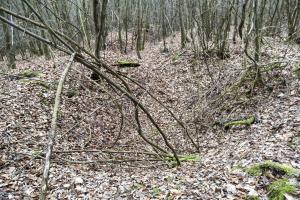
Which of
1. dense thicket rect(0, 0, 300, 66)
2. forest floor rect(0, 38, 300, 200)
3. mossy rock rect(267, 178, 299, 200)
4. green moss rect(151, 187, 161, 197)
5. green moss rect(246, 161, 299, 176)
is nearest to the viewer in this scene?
mossy rock rect(267, 178, 299, 200)

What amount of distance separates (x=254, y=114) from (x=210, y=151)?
1636 mm

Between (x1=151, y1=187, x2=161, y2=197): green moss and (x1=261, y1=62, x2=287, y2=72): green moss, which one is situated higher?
(x1=261, y1=62, x2=287, y2=72): green moss

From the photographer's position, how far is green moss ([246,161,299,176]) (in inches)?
165

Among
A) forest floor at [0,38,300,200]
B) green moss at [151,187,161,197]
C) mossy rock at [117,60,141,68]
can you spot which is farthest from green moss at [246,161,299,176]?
mossy rock at [117,60,141,68]

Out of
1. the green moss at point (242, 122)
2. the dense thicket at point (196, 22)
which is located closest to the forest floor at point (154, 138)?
the green moss at point (242, 122)

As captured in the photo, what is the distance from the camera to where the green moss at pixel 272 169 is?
4191mm

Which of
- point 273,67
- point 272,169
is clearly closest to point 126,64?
point 273,67

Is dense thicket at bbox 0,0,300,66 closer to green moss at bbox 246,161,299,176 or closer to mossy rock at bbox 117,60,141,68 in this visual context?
mossy rock at bbox 117,60,141,68

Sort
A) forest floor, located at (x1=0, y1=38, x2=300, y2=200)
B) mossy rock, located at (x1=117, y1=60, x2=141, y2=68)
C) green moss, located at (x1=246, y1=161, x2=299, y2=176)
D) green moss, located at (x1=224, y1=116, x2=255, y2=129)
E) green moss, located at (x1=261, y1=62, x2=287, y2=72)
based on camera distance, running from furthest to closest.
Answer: mossy rock, located at (x1=117, y1=60, x2=141, y2=68) < green moss, located at (x1=261, y1=62, x2=287, y2=72) < green moss, located at (x1=224, y1=116, x2=255, y2=129) < forest floor, located at (x1=0, y1=38, x2=300, y2=200) < green moss, located at (x1=246, y1=161, x2=299, y2=176)

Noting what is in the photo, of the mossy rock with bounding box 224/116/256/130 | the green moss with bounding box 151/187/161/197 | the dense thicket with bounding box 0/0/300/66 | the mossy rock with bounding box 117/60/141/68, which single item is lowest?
the green moss with bounding box 151/187/161/197

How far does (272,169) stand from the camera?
14.4 ft

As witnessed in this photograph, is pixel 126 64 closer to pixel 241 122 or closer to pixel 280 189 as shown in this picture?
pixel 241 122

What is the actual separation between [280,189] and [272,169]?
0.52 metres

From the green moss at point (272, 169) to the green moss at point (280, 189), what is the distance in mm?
202
